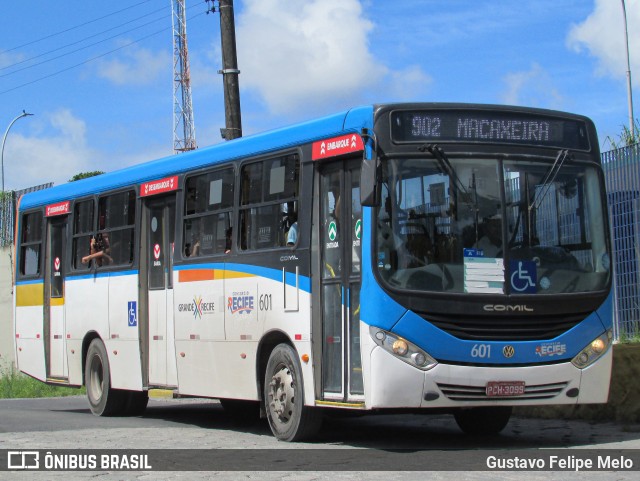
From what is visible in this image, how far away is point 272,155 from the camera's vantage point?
13164mm

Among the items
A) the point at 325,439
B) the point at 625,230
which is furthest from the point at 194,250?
the point at 625,230

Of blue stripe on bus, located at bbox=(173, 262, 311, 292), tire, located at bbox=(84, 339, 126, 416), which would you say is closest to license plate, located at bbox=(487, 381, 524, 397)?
blue stripe on bus, located at bbox=(173, 262, 311, 292)

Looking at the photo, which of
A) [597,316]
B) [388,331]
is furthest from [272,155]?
[597,316]

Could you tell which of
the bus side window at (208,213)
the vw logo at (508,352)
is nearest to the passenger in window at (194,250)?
the bus side window at (208,213)

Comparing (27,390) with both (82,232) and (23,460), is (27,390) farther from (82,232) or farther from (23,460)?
(23,460)

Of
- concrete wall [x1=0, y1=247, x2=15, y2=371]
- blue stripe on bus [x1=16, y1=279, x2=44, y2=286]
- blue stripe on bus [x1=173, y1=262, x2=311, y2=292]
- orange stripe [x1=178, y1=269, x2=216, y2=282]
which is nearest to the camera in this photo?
blue stripe on bus [x1=173, y1=262, x2=311, y2=292]

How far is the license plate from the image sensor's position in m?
11.0

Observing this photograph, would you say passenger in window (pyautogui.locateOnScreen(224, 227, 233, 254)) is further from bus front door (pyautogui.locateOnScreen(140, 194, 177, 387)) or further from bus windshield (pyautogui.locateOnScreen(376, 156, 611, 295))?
bus windshield (pyautogui.locateOnScreen(376, 156, 611, 295))

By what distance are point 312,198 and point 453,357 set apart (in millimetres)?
2372

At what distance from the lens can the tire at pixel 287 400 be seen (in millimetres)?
12148

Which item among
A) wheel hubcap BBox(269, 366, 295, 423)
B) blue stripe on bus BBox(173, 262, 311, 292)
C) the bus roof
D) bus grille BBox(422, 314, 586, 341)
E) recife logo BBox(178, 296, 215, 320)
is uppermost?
the bus roof

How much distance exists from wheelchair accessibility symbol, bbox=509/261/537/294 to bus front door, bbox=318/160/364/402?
1460mm

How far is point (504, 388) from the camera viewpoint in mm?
11078

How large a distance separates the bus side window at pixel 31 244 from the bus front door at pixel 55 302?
403mm
